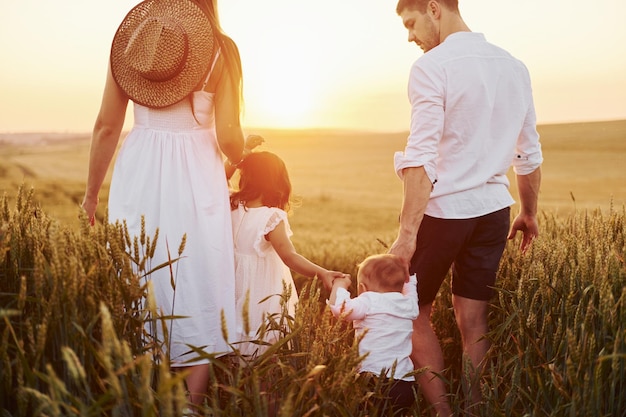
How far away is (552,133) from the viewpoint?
1586 inches

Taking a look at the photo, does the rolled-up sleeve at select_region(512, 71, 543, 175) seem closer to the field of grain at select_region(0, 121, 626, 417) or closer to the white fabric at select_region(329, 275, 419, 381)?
the field of grain at select_region(0, 121, 626, 417)

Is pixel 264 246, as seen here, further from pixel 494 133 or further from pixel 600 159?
pixel 600 159

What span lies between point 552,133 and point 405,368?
40.1 m

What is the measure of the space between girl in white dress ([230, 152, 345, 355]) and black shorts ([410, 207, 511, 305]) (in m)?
0.67

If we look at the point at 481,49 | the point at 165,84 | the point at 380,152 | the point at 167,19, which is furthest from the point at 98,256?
the point at 380,152

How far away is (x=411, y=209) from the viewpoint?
3.08 m

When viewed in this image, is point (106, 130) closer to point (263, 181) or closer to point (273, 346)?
point (263, 181)

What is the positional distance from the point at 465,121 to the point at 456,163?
0.21m

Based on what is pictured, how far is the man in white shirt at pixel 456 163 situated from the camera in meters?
3.10

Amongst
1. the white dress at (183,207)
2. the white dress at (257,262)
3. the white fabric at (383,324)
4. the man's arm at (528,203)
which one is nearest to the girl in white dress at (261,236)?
the white dress at (257,262)

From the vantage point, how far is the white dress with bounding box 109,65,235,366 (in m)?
3.13

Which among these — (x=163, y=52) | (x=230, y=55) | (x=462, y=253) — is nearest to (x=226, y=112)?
(x=230, y=55)

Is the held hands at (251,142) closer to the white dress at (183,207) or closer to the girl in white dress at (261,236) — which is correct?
the girl in white dress at (261,236)

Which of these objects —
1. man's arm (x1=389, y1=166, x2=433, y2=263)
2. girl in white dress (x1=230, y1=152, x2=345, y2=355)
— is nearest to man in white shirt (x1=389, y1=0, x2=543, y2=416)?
man's arm (x1=389, y1=166, x2=433, y2=263)
